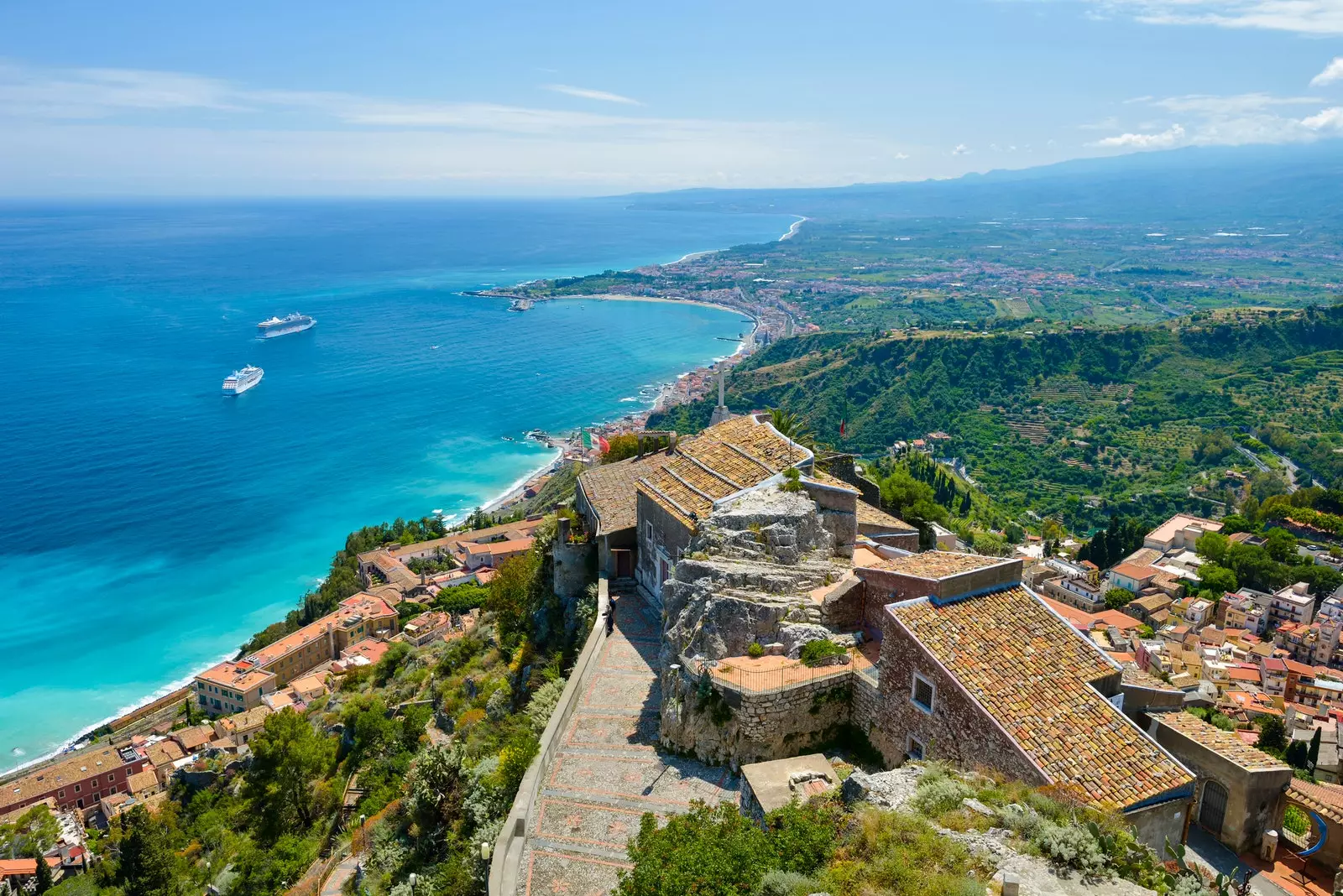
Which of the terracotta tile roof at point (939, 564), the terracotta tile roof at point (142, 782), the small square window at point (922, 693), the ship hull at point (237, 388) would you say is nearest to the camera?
the small square window at point (922, 693)

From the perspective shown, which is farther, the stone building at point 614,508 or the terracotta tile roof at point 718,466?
the stone building at point 614,508

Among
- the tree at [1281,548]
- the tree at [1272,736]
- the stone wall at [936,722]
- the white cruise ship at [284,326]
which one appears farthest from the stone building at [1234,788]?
the white cruise ship at [284,326]

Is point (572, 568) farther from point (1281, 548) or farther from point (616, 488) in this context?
point (1281, 548)

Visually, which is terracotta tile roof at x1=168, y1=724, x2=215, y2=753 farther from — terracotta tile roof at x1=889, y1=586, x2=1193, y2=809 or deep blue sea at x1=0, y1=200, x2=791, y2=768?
terracotta tile roof at x1=889, y1=586, x2=1193, y2=809

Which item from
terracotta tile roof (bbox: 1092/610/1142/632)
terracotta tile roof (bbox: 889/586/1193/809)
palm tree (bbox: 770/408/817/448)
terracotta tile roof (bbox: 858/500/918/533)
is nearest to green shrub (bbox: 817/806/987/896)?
terracotta tile roof (bbox: 889/586/1193/809)

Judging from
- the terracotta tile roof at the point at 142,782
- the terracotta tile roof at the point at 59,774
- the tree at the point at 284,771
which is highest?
the tree at the point at 284,771

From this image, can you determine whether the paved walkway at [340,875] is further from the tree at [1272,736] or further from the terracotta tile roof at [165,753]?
the terracotta tile roof at [165,753]

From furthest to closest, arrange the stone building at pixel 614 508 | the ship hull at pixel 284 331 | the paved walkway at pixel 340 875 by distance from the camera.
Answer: the ship hull at pixel 284 331, the stone building at pixel 614 508, the paved walkway at pixel 340 875

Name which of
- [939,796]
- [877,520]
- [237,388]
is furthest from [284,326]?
[939,796]
